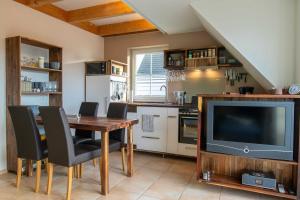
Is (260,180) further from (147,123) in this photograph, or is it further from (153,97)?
(153,97)

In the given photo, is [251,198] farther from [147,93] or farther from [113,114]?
[147,93]

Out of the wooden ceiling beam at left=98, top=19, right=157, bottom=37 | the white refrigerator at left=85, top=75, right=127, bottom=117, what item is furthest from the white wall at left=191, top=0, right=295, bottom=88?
the white refrigerator at left=85, top=75, right=127, bottom=117

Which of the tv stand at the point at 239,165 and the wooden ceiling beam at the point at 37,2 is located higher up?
the wooden ceiling beam at the point at 37,2

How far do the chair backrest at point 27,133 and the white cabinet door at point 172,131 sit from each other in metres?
2.12

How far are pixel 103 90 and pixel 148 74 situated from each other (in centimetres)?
112

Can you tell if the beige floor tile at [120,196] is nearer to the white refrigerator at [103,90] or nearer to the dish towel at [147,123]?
the dish towel at [147,123]

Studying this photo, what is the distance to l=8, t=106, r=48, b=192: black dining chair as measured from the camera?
2401mm

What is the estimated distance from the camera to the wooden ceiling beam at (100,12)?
3576 mm

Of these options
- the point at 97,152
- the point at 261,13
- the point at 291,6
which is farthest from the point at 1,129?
the point at 291,6

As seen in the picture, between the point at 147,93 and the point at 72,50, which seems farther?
the point at 147,93

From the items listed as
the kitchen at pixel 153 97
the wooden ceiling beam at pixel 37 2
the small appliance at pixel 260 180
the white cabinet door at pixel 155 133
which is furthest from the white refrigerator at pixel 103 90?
the small appliance at pixel 260 180

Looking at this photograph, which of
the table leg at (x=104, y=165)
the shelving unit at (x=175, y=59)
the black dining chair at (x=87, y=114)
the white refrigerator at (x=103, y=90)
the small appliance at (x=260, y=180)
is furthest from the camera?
the white refrigerator at (x=103, y=90)

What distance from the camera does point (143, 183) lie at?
8.91 feet

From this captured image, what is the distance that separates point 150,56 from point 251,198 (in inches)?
135
